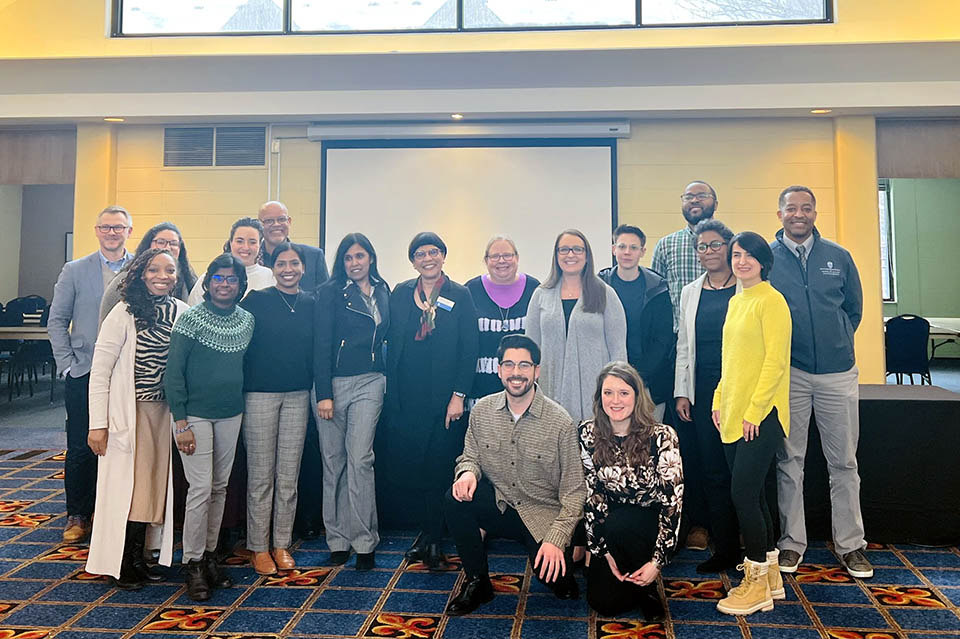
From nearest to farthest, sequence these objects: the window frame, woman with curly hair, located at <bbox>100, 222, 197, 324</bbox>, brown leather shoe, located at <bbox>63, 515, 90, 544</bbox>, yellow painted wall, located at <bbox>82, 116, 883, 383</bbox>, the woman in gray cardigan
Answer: the woman in gray cardigan < woman with curly hair, located at <bbox>100, 222, 197, 324</bbox> < brown leather shoe, located at <bbox>63, 515, 90, 544</bbox> < the window frame < yellow painted wall, located at <bbox>82, 116, 883, 383</bbox>

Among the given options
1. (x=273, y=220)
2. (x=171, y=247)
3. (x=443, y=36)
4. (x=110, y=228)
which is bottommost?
(x=171, y=247)

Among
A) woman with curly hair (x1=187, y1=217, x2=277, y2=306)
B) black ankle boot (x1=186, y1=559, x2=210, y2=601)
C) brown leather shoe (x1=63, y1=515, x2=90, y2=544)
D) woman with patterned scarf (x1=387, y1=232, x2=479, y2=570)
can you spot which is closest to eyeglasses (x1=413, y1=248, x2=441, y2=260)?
woman with patterned scarf (x1=387, y1=232, x2=479, y2=570)

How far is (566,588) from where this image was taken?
233cm

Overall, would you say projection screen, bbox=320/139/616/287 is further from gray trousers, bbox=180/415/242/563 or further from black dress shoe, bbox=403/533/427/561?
gray trousers, bbox=180/415/242/563

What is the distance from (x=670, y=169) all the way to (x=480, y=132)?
1.69 m

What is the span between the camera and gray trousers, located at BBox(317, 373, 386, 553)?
2.68 meters

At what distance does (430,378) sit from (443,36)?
367 centimetres

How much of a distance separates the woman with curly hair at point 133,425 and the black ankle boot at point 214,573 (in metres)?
0.16

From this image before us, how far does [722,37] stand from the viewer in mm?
5121

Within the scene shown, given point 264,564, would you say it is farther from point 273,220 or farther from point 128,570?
point 273,220

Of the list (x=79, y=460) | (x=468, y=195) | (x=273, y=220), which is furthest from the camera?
(x=468, y=195)

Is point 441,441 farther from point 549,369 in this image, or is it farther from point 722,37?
point 722,37

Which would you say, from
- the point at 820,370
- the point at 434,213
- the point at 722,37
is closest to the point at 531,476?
the point at 820,370

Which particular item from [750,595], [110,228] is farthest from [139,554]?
[750,595]
